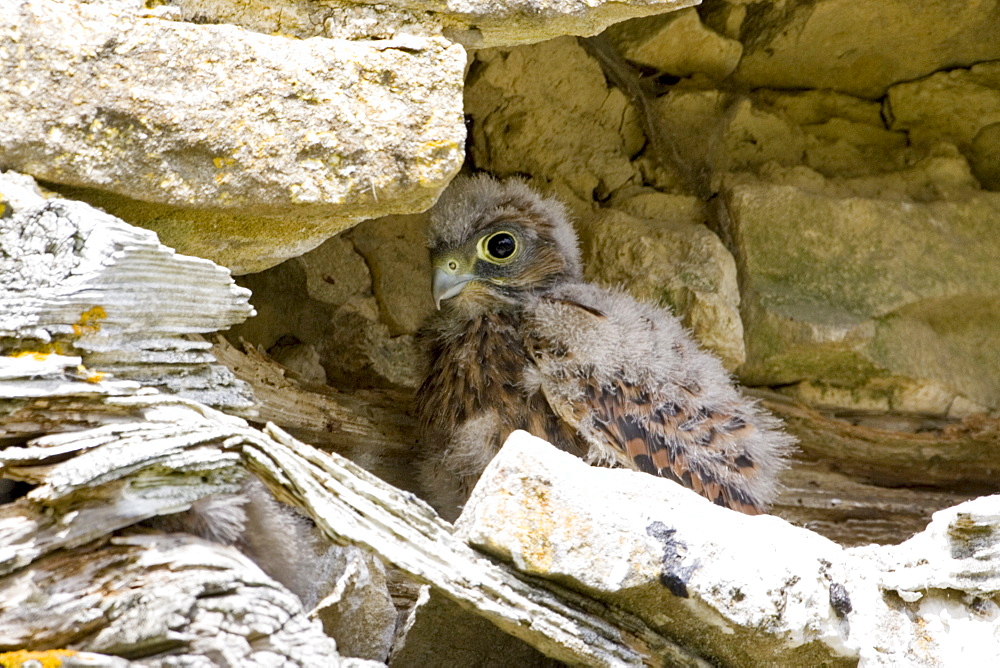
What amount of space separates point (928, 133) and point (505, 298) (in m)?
1.91

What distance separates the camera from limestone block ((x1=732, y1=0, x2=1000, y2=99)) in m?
3.54

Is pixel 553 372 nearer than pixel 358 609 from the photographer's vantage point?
No

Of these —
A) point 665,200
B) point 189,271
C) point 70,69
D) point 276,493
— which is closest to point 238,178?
point 189,271

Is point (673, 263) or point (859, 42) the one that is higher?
point (859, 42)

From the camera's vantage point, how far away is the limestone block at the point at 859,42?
354 centimetres

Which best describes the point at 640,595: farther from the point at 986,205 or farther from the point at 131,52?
the point at 986,205

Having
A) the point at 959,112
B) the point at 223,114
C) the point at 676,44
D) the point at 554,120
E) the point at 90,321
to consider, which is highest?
the point at 959,112

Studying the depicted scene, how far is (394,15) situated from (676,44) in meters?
1.59

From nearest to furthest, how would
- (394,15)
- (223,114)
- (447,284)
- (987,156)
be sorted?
(223,114), (394,15), (447,284), (987,156)

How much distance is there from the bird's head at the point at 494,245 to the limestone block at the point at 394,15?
1.11 meters

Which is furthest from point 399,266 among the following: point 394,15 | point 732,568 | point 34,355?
point 732,568

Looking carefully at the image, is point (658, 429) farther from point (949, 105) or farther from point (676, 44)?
point (949, 105)

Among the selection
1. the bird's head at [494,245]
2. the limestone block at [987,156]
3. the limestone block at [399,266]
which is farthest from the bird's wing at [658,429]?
the limestone block at [987,156]

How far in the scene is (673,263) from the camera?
3.71m
